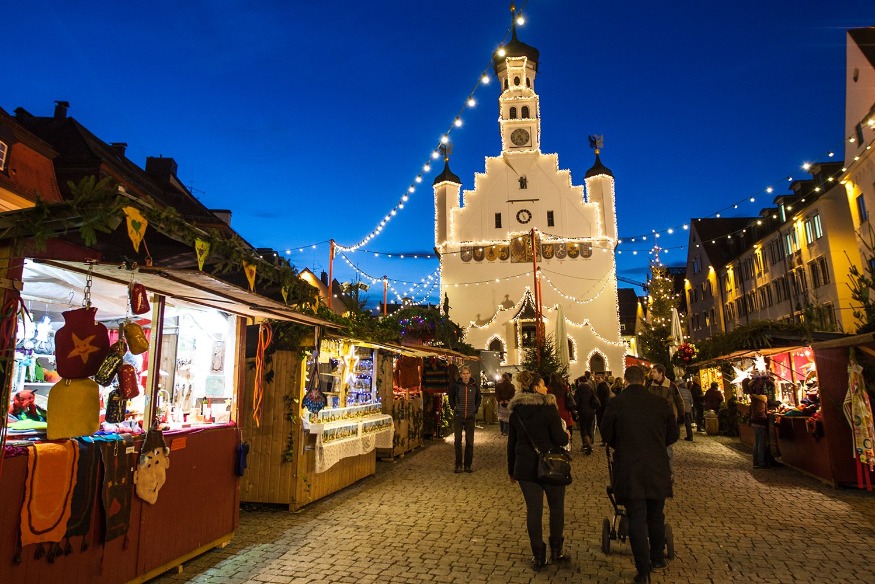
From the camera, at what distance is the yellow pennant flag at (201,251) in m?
4.64

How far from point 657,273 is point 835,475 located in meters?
27.2

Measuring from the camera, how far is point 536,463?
4.80m

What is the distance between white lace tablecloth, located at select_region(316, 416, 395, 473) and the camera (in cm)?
717

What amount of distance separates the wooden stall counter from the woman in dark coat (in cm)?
292

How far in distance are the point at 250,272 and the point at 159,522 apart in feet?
8.10

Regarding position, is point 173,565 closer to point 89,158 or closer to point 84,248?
point 84,248

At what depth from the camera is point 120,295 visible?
4.78 meters

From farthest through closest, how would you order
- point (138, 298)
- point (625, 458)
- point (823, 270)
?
point (823, 270)
point (625, 458)
point (138, 298)

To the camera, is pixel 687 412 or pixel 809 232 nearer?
pixel 687 412

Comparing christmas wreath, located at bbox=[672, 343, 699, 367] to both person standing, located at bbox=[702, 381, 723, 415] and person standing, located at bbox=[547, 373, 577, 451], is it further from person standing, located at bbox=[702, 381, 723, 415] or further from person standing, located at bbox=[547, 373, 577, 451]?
person standing, located at bbox=[547, 373, 577, 451]

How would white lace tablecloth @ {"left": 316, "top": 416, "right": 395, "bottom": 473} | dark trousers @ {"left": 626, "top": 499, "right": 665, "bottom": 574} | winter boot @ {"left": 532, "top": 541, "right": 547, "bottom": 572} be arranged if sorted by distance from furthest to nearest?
white lace tablecloth @ {"left": 316, "top": 416, "right": 395, "bottom": 473} → winter boot @ {"left": 532, "top": 541, "right": 547, "bottom": 572} → dark trousers @ {"left": 626, "top": 499, "right": 665, "bottom": 574}

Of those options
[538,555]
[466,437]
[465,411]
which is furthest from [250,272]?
[466,437]

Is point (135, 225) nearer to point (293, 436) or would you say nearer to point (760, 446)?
point (293, 436)

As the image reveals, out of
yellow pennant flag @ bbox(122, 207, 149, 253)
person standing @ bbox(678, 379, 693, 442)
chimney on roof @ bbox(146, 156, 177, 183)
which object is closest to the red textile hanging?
yellow pennant flag @ bbox(122, 207, 149, 253)
